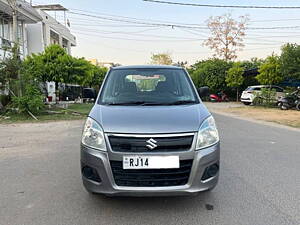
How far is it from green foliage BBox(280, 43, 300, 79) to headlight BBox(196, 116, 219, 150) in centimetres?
1635

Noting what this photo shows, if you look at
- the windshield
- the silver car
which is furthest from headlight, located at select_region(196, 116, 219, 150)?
the windshield

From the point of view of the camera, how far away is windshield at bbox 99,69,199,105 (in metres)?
3.69

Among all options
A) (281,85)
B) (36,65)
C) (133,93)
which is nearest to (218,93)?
(281,85)

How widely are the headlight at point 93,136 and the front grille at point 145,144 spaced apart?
122mm

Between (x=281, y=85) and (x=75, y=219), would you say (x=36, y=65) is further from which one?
(x=281, y=85)

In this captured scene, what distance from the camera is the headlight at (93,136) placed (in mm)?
2859

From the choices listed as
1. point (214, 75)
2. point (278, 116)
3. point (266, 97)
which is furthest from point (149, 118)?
point (214, 75)

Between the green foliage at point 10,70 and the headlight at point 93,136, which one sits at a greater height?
the green foliage at point 10,70

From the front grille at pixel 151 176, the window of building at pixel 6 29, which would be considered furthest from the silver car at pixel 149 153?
the window of building at pixel 6 29

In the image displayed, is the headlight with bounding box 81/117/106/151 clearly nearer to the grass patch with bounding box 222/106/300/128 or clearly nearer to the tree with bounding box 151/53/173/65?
the grass patch with bounding box 222/106/300/128

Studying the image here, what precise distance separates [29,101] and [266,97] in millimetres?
15314

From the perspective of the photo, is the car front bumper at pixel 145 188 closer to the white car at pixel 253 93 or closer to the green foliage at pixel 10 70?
the green foliage at pixel 10 70

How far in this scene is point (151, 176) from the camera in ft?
9.22

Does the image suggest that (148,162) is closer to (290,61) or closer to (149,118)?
(149,118)
